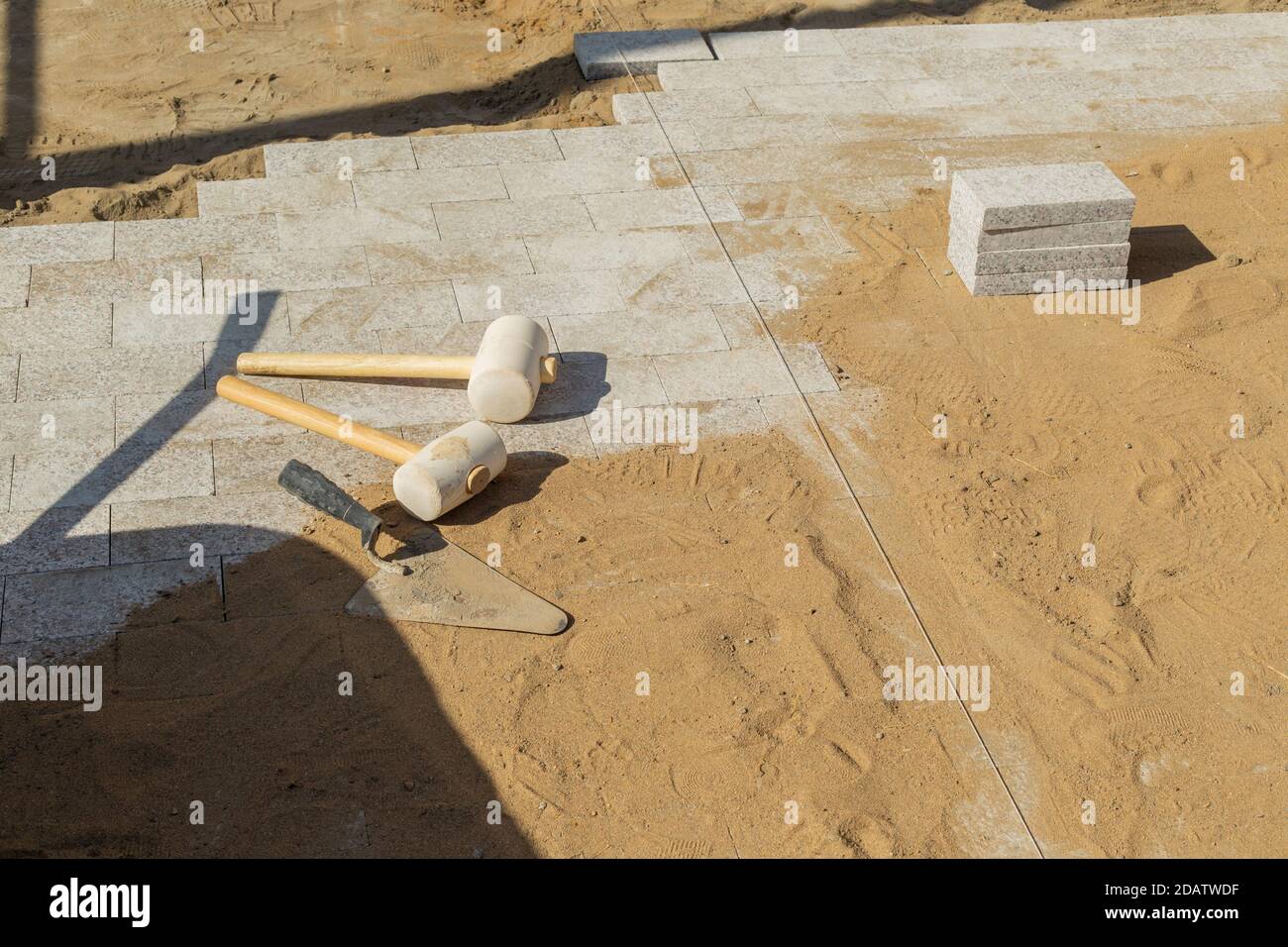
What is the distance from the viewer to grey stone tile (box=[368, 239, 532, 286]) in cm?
823

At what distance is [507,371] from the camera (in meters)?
6.83

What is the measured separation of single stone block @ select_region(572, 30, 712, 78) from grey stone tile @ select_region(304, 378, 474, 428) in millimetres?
4593

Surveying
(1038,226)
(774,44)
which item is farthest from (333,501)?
(774,44)

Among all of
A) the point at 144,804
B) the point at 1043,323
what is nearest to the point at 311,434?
the point at 144,804

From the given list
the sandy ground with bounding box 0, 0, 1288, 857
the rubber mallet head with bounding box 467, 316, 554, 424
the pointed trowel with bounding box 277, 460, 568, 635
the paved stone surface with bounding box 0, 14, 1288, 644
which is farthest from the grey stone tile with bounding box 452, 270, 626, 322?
the pointed trowel with bounding box 277, 460, 568, 635

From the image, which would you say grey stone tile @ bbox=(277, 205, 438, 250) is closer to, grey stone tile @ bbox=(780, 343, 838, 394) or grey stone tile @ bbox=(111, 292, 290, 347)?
grey stone tile @ bbox=(111, 292, 290, 347)

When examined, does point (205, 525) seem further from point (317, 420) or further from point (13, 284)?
point (13, 284)

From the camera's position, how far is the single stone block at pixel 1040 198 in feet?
25.8

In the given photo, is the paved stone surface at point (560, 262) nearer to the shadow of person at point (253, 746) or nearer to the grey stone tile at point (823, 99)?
the grey stone tile at point (823, 99)

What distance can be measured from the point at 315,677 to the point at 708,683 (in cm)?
166

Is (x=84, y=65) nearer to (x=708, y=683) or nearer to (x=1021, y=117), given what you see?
(x=1021, y=117)

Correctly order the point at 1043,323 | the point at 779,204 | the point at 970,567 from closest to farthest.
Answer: the point at 970,567, the point at 1043,323, the point at 779,204

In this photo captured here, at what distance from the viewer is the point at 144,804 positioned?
5008mm

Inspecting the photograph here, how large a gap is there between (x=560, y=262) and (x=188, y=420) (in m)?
2.59
